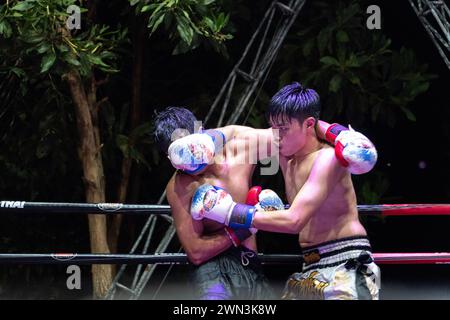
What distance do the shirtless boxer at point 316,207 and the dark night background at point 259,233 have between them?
9.24 feet

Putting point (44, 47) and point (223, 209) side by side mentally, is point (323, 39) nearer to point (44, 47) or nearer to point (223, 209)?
point (44, 47)

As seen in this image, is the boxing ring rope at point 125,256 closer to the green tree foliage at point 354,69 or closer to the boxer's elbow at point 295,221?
the boxer's elbow at point 295,221

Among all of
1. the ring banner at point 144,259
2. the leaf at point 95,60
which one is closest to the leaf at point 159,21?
the leaf at point 95,60

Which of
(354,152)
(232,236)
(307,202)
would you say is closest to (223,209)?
(232,236)

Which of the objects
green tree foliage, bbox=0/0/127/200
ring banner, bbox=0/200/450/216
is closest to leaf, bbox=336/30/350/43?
green tree foliage, bbox=0/0/127/200

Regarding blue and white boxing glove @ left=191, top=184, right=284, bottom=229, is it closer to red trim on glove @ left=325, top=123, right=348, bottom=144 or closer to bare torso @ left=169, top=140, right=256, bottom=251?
bare torso @ left=169, top=140, right=256, bottom=251

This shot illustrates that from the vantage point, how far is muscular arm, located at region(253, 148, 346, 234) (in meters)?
3.39

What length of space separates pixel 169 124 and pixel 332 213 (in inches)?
29.9

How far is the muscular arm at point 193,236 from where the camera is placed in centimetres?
355

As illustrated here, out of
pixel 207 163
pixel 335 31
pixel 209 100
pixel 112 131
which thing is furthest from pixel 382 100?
pixel 207 163

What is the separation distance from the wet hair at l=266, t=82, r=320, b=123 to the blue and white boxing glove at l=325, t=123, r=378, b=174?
0.16 metres

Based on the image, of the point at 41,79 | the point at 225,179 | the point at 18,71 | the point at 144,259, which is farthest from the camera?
the point at 41,79

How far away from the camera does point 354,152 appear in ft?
Result: 11.1
